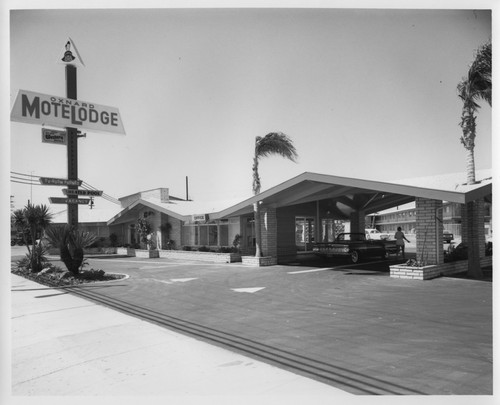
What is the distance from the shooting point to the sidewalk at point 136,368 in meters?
4.86

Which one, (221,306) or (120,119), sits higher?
(120,119)

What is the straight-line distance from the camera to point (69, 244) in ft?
45.0

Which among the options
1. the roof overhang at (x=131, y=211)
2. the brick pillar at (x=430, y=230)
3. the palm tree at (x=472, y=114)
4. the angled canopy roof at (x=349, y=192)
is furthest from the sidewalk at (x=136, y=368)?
the roof overhang at (x=131, y=211)

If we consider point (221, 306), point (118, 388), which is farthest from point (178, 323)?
point (118, 388)

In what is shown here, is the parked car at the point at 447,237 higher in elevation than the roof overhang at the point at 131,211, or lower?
lower

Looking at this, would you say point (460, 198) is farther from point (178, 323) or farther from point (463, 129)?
point (178, 323)

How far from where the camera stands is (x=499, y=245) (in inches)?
277

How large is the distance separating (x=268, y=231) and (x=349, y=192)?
4.31 meters

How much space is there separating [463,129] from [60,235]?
1311 cm

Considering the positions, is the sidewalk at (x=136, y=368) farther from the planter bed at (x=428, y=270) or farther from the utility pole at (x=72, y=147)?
the planter bed at (x=428, y=270)

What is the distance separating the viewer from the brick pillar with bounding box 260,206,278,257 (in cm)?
1745

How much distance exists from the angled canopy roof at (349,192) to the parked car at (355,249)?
77.5 inches

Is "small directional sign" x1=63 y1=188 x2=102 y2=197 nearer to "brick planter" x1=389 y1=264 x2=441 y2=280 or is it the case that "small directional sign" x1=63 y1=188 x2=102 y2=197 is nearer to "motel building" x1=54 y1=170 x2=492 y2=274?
"motel building" x1=54 y1=170 x2=492 y2=274

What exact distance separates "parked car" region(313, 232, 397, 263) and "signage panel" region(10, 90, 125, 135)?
31.4 ft
